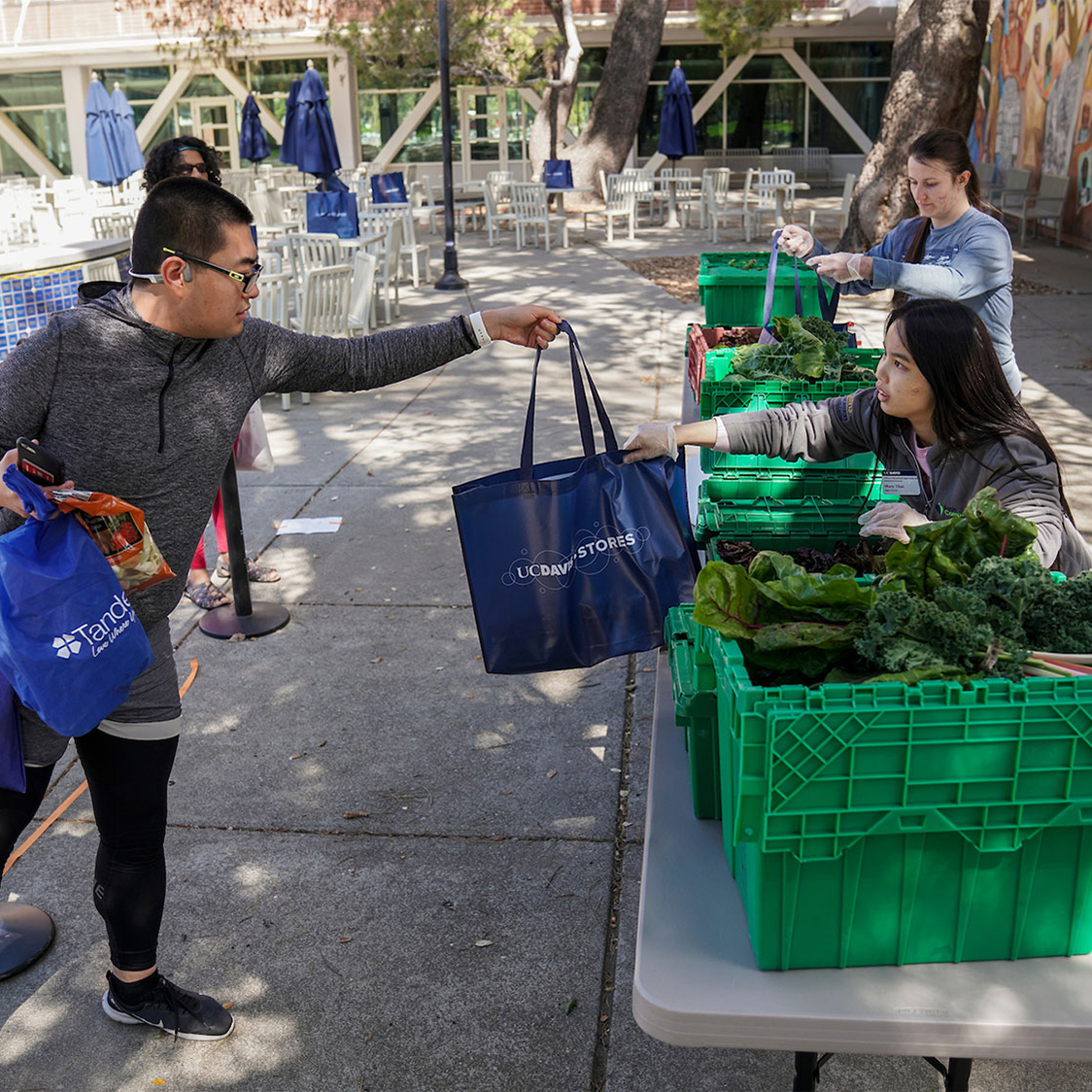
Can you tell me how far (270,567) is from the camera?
606 centimetres

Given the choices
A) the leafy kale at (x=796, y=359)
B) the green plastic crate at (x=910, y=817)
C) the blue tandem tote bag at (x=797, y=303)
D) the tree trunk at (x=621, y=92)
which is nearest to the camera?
the green plastic crate at (x=910, y=817)

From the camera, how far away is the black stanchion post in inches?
209

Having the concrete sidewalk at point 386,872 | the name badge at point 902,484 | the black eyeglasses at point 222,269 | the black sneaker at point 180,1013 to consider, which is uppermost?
the black eyeglasses at point 222,269

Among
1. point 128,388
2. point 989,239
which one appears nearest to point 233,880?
point 128,388

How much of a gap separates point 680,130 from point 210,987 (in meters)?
21.7

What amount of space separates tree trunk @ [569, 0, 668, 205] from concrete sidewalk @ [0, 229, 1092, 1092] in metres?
17.3

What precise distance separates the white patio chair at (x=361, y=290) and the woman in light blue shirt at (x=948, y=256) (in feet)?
21.6

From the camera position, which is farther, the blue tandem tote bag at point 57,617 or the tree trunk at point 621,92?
the tree trunk at point 621,92

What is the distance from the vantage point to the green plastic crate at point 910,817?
162 centimetres

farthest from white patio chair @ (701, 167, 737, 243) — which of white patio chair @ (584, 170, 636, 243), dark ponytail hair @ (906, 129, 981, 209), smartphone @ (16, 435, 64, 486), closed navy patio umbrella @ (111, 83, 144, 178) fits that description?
smartphone @ (16, 435, 64, 486)

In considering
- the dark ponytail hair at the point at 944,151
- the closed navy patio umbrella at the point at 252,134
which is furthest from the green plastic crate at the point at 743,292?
the closed navy patio umbrella at the point at 252,134

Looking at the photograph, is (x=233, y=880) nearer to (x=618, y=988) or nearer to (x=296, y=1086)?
(x=296, y=1086)

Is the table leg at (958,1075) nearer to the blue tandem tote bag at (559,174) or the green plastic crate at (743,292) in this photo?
the green plastic crate at (743,292)

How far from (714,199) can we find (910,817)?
59.4 feet
